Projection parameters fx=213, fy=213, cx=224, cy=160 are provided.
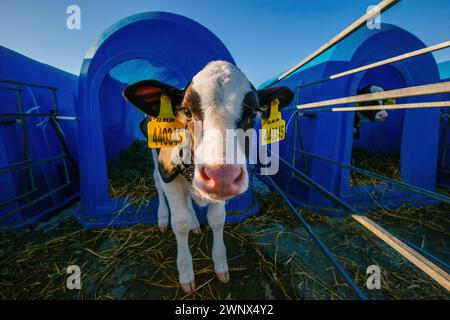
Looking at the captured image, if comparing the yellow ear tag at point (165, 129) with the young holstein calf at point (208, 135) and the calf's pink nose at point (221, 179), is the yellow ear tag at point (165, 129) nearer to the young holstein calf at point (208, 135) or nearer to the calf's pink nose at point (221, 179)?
the young holstein calf at point (208, 135)

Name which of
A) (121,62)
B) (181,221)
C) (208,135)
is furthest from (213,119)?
(121,62)

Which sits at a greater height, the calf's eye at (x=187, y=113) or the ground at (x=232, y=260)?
the calf's eye at (x=187, y=113)

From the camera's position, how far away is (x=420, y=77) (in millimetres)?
3105

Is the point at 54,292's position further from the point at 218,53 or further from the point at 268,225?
the point at 218,53

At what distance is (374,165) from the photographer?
13.3ft

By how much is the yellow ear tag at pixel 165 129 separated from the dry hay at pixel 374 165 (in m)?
3.04

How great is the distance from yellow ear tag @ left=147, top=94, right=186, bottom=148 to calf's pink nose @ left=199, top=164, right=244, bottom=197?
593 millimetres

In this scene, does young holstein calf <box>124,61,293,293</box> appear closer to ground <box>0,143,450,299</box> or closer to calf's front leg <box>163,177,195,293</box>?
calf's front leg <box>163,177,195,293</box>

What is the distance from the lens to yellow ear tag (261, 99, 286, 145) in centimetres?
180

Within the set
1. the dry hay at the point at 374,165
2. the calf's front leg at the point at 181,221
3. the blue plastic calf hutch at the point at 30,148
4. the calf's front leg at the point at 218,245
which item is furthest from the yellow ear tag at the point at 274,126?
the blue plastic calf hutch at the point at 30,148

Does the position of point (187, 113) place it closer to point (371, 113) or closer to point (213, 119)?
point (213, 119)

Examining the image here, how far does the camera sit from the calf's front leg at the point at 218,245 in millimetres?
1799

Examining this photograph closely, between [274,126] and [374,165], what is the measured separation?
3336mm

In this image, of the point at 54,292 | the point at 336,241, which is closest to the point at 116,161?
the point at 54,292
